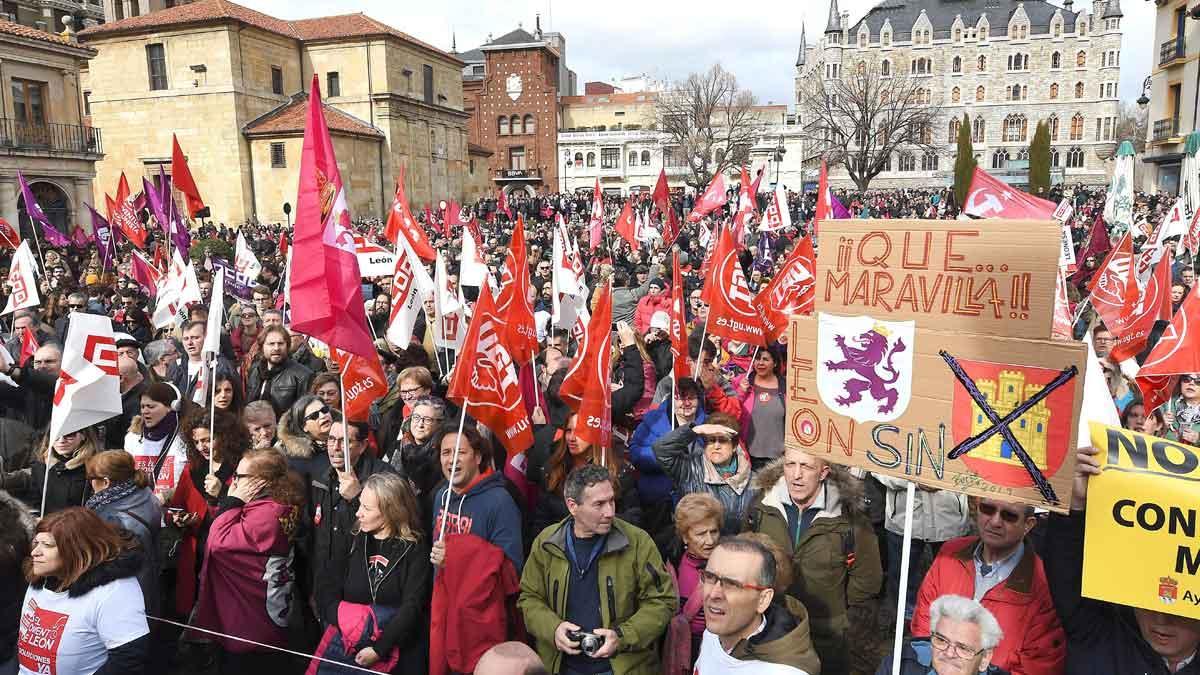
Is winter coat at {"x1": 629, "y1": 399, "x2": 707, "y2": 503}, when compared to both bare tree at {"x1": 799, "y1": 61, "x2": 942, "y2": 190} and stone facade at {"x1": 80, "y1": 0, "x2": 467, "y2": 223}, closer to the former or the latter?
stone facade at {"x1": 80, "y1": 0, "x2": 467, "y2": 223}

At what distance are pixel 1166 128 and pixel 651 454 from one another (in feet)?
145

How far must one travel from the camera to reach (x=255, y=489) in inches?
161

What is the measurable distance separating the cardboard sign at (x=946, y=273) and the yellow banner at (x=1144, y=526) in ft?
1.74

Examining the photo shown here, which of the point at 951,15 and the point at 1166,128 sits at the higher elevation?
the point at 951,15

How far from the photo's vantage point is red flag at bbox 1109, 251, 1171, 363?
6.88 metres

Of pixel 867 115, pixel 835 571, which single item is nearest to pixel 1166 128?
pixel 867 115

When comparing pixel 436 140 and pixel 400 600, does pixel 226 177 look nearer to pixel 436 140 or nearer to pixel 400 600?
pixel 436 140

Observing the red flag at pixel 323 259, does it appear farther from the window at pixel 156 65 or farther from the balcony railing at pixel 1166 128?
the balcony railing at pixel 1166 128

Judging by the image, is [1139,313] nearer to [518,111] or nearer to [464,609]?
[464,609]

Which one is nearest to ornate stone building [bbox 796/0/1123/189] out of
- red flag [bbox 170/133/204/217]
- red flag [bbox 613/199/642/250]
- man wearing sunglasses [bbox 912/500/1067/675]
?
red flag [bbox 613/199/642/250]

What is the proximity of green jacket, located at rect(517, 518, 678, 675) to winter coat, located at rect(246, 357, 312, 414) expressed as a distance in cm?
402

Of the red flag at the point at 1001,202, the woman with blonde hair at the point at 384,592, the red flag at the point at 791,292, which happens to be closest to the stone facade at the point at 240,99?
the red flag at the point at 791,292

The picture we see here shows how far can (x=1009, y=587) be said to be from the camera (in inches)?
122

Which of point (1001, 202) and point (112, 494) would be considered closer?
point (112, 494)
